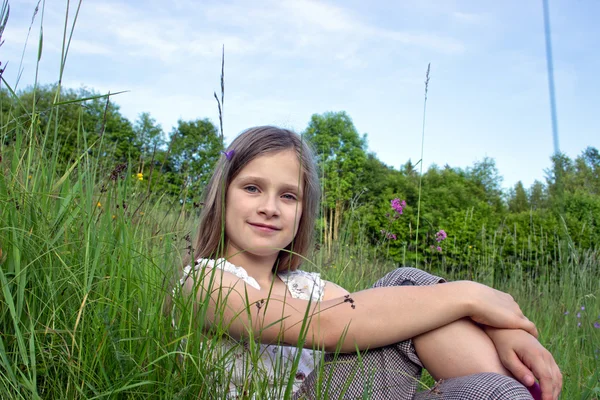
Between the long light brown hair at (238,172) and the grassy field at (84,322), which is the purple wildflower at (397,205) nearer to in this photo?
the long light brown hair at (238,172)

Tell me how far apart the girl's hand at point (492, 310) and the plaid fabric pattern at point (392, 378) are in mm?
171

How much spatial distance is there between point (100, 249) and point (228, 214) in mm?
635

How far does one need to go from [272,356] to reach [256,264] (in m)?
0.33

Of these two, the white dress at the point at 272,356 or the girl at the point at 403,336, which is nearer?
the white dress at the point at 272,356

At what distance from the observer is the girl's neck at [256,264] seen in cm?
185

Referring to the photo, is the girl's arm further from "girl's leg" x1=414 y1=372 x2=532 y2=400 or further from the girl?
"girl's leg" x1=414 y1=372 x2=532 y2=400

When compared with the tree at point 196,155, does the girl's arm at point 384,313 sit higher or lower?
lower

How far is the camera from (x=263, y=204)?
1.75 meters

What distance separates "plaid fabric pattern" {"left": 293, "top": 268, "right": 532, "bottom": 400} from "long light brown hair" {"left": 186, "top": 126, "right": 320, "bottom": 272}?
43cm

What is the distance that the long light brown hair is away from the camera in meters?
1.85

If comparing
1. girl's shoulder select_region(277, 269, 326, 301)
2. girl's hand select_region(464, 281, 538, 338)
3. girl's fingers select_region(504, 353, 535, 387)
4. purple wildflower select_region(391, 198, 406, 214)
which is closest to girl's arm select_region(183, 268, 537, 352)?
girl's hand select_region(464, 281, 538, 338)

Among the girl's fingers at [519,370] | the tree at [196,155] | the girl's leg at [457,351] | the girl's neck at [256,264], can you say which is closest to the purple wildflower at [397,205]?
the tree at [196,155]

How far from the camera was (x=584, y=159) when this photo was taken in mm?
1274

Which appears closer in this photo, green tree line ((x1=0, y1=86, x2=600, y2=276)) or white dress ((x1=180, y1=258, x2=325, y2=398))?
white dress ((x1=180, y1=258, x2=325, y2=398))
